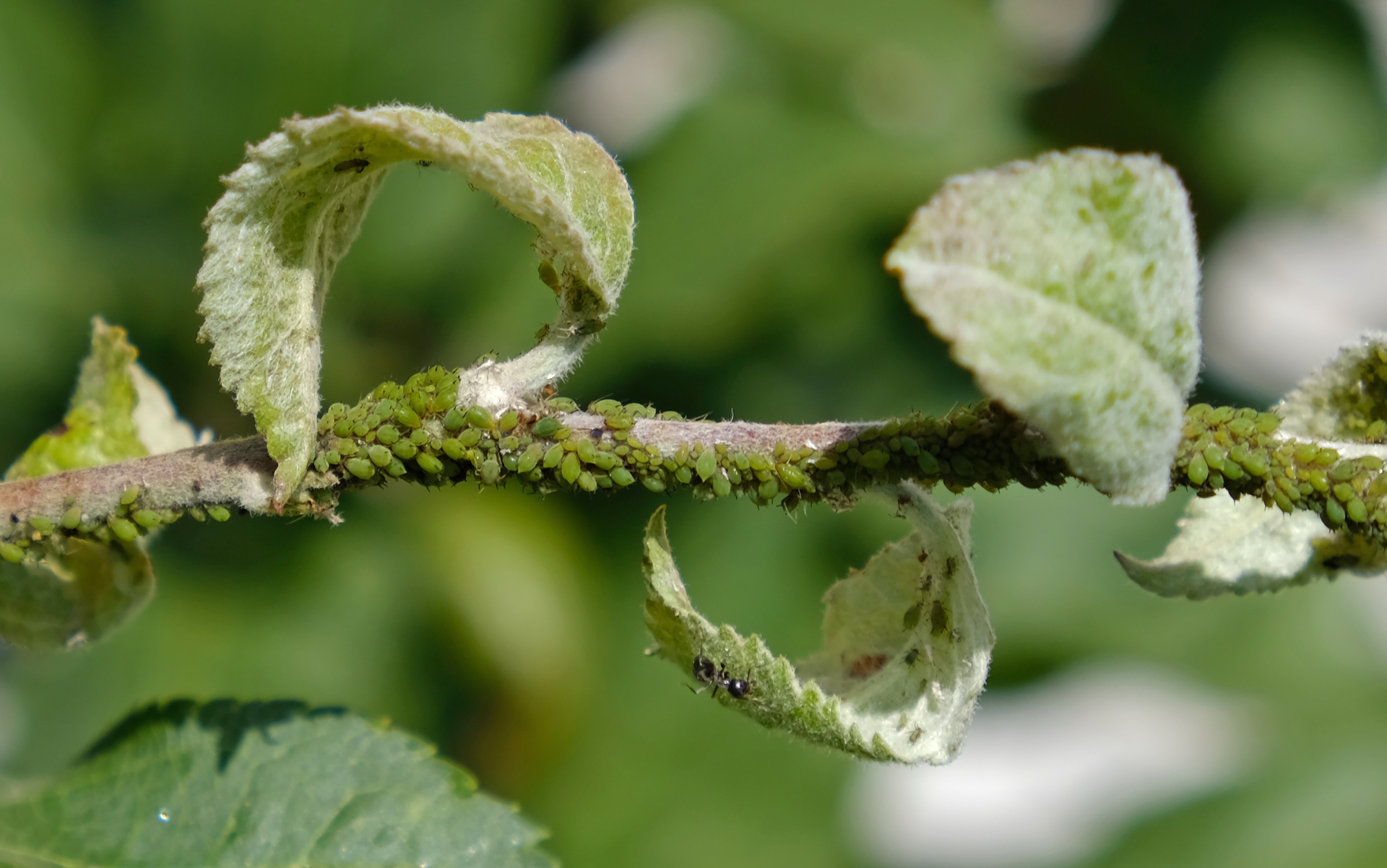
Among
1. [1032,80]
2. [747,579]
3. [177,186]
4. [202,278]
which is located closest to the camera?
[202,278]

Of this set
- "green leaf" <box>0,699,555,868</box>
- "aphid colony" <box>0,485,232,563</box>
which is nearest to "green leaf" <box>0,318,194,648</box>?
"aphid colony" <box>0,485,232,563</box>

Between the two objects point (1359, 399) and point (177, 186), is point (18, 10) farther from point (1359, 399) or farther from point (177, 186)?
point (1359, 399)

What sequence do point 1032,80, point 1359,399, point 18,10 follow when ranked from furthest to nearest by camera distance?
point 1032,80 < point 18,10 < point 1359,399

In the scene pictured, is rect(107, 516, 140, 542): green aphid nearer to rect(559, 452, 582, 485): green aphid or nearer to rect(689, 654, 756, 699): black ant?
rect(559, 452, 582, 485): green aphid

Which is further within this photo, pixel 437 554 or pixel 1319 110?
pixel 1319 110

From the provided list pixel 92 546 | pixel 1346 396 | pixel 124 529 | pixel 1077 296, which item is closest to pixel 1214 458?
pixel 1077 296

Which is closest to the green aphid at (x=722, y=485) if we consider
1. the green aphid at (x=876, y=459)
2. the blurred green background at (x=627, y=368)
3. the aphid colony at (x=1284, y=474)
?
the green aphid at (x=876, y=459)

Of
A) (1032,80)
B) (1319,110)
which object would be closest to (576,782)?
(1032,80)

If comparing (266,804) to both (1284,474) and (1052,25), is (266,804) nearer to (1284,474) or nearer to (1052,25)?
(1284,474)

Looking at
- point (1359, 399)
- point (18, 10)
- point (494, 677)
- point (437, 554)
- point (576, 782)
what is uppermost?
point (1359, 399)
